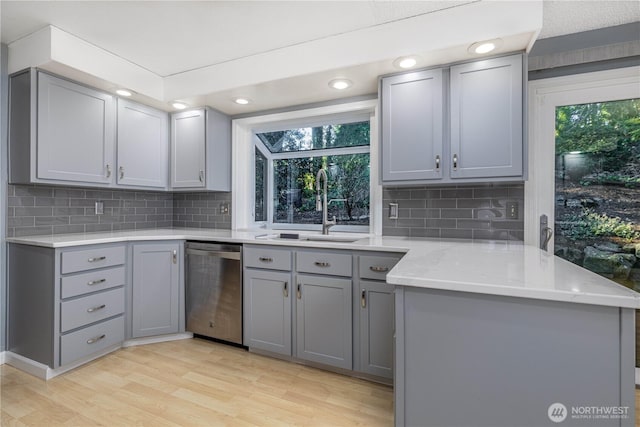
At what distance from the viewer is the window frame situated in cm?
272

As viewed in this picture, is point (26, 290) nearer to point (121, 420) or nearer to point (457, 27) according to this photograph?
point (121, 420)

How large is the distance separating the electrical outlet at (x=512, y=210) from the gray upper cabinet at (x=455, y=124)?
0.37m

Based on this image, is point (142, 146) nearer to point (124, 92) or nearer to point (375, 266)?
point (124, 92)

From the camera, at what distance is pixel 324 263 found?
7.09 feet

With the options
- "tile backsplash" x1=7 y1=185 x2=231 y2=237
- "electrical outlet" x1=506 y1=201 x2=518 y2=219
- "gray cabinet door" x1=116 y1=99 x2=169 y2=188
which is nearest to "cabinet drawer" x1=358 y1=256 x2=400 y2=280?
"electrical outlet" x1=506 y1=201 x2=518 y2=219

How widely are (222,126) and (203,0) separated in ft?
4.91

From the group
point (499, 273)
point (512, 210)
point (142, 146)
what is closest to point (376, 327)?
point (499, 273)

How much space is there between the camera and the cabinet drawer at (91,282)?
2.12 meters

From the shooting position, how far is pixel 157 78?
9.29ft

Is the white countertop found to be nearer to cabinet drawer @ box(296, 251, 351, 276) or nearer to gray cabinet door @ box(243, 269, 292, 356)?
cabinet drawer @ box(296, 251, 351, 276)

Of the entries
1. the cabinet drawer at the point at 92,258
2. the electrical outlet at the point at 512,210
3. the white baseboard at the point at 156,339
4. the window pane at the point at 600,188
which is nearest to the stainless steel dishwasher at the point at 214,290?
the white baseboard at the point at 156,339

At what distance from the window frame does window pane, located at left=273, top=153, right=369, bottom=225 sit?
69 mm

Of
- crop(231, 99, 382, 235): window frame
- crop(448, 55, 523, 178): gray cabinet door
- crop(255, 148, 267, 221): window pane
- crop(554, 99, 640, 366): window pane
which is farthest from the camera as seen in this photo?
crop(255, 148, 267, 221): window pane

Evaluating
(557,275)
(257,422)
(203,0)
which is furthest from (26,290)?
(557,275)
